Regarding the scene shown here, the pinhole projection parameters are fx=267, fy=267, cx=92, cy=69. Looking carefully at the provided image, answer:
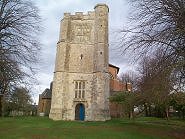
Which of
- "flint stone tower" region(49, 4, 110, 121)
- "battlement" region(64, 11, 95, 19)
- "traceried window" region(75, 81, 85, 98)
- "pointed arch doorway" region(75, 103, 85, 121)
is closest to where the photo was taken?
"flint stone tower" region(49, 4, 110, 121)

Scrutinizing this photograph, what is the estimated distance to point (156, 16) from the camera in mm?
14227

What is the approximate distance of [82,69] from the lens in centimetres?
3869

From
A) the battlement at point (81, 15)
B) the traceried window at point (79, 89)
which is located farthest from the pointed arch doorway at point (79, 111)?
the battlement at point (81, 15)

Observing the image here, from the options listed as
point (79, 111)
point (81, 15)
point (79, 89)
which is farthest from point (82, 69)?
point (81, 15)

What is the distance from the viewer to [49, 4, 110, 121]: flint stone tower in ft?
119

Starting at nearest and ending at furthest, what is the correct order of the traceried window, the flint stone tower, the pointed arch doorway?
1. the flint stone tower
2. the traceried window
3. the pointed arch doorway

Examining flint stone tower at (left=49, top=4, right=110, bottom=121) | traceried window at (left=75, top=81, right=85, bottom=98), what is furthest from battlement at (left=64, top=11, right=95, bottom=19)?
traceried window at (left=75, top=81, right=85, bottom=98)

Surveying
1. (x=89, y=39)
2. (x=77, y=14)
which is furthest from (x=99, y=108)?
(x=77, y=14)

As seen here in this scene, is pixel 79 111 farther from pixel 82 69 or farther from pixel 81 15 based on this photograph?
pixel 81 15

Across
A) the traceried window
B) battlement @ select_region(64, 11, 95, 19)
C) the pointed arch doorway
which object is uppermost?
battlement @ select_region(64, 11, 95, 19)

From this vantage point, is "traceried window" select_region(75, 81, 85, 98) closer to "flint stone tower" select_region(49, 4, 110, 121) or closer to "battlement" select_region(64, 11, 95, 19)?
"flint stone tower" select_region(49, 4, 110, 121)

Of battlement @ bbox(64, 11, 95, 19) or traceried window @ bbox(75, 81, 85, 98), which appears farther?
battlement @ bbox(64, 11, 95, 19)

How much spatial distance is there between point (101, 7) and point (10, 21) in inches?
1040

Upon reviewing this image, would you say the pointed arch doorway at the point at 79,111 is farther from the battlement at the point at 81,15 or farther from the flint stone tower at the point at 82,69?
the battlement at the point at 81,15
